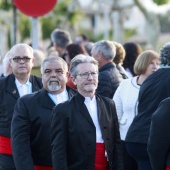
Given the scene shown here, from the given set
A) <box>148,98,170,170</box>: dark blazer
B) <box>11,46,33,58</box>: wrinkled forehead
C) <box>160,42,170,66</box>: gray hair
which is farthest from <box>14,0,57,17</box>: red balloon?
<box>148,98,170,170</box>: dark blazer

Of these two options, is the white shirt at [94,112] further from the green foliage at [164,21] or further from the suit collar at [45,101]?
the green foliage at [164,21]

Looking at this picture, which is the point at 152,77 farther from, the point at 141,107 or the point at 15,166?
the point at 15,166

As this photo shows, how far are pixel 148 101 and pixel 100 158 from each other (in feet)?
3.56

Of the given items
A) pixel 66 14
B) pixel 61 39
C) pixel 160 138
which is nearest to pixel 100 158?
pixel 160 138

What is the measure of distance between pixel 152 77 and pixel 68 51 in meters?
3.00

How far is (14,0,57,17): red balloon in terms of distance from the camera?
42.3 ft

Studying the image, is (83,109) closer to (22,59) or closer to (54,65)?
(54,65)

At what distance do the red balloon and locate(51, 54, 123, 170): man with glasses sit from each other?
219 inches

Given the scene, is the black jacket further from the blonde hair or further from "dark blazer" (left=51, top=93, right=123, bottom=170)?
"dark blazer" (left=51, top=93, right=123, bottom=170)

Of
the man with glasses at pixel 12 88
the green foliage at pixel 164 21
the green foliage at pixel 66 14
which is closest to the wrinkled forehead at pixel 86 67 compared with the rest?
the man with glasses at pixel 12 88

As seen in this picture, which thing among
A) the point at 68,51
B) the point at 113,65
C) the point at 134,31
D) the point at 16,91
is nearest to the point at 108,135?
the point at 16,91

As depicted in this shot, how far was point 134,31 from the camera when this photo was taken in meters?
79.2

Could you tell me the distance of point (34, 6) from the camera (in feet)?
42.3

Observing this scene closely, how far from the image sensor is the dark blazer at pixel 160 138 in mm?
6764
